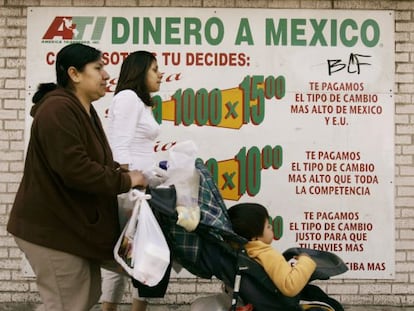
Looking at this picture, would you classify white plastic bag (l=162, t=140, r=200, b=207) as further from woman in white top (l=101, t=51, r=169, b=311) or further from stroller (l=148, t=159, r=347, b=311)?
woman in white top (l=101, t=51, r=169, b=311)

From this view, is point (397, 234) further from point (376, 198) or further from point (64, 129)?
point (64, 129)

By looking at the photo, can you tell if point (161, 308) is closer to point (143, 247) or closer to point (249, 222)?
point (249, 222)

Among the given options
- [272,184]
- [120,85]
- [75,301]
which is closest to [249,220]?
[75,301]

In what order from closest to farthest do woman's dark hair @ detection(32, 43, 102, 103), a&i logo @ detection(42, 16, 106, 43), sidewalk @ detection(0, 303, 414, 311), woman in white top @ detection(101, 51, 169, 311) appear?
woman's dark hair @ detection(32, 43, 102, 103), woman in white top @ detection(101, 51, 169, 311), sidewalk @ detection(0, 303, 414, 311), a&i logo @ detection(42, 16, 106, 43)

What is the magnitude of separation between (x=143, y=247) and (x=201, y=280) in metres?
2.44

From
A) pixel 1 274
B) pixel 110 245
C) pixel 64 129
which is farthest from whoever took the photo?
pixel 1 274

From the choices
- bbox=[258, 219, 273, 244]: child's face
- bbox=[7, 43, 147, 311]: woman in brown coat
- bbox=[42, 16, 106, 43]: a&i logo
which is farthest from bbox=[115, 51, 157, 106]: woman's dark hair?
bbox=[42, 16, 106, 43]: a&i logo

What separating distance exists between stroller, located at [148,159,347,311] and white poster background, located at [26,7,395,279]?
2169 millimetres

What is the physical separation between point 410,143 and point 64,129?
3.43 m

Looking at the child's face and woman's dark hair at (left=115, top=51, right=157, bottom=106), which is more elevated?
woman's dark hair at (left=115, top=51, right=157, bottom=106)

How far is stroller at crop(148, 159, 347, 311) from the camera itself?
317 centimetres

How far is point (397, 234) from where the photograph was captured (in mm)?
5398

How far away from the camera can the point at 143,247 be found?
3068 millimetres

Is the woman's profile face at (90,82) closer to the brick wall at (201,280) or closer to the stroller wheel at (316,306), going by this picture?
the stroller wheel at (316,306)
